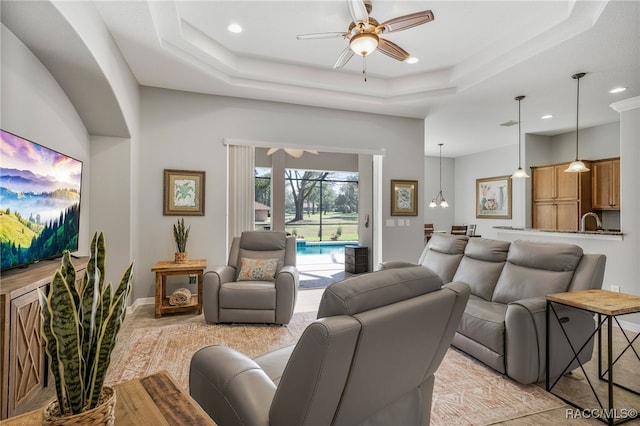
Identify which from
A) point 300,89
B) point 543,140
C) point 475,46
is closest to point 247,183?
point 300,89

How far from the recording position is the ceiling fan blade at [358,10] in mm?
2402

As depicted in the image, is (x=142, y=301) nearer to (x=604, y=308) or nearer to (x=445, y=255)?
(x=445, y=255)

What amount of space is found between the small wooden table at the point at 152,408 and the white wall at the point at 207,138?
353cm

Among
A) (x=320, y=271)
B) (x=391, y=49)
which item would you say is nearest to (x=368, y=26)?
(x=391, y=49)

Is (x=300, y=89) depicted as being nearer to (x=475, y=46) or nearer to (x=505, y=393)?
(x=475, y=46)

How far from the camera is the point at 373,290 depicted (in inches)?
47.8

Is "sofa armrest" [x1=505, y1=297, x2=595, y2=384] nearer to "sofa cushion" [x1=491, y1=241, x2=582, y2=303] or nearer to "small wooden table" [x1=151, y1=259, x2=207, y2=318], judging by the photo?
"sofa cushion" [x1=491, y1=241, x2=582, y2=303]

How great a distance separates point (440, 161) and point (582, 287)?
729 cm

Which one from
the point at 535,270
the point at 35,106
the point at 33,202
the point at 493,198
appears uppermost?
the point at 35,106

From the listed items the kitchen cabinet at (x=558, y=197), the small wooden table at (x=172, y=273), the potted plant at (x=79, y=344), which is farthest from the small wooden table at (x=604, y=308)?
the kitchen cabinet at (x=558, y=197)

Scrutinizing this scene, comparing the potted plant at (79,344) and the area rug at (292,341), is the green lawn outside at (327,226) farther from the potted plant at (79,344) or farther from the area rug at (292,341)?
the potted plant at (79,344)

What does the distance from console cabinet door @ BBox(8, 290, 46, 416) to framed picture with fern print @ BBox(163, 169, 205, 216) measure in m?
2.39

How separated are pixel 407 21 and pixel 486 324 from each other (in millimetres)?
2425

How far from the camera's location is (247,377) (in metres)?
1.32
